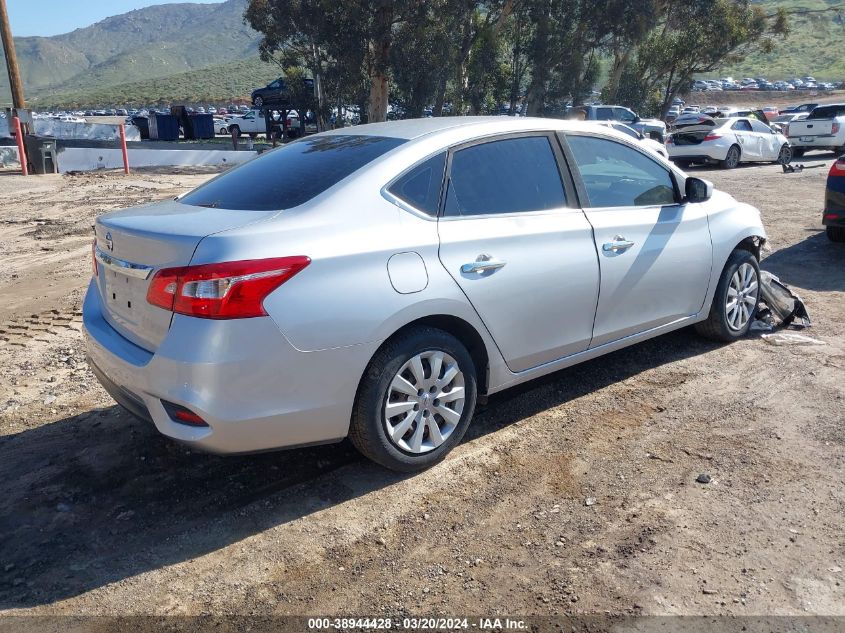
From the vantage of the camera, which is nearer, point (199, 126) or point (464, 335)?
point (464, 335)

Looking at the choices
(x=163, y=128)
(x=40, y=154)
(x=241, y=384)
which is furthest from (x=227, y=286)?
(x=163, y=128)

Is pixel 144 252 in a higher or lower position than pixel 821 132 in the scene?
higher

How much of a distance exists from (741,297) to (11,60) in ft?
78.6

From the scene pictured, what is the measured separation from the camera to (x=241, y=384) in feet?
10.5

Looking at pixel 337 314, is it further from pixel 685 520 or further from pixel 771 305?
pixel 771 305

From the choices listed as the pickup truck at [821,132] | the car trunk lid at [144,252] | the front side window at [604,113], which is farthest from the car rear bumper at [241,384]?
the front side window at [604,113]

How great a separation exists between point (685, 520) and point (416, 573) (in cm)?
126

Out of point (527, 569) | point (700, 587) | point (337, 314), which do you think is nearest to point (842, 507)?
point (700, 587)

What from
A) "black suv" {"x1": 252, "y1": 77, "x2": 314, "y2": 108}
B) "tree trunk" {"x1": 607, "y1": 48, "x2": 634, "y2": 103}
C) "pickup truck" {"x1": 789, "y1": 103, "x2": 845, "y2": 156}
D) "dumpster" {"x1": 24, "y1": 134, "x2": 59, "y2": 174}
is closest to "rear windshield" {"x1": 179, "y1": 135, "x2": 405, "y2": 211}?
"dumpster" {"x1": 24, "y1": 134, "x2": 59, "y2": 174}

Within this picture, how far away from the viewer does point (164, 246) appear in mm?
3324

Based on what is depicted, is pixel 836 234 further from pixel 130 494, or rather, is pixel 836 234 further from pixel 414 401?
pixel 130 494

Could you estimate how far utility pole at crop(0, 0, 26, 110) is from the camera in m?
22.2

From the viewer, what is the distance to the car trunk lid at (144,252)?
3.31 m

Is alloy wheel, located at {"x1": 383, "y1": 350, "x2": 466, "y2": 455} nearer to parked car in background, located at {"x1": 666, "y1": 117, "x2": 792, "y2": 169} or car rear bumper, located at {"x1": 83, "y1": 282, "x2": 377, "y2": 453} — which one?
car rear bumper, located at {"x1": 83, "y1": 282, "x2": 377, "y2": 453}
